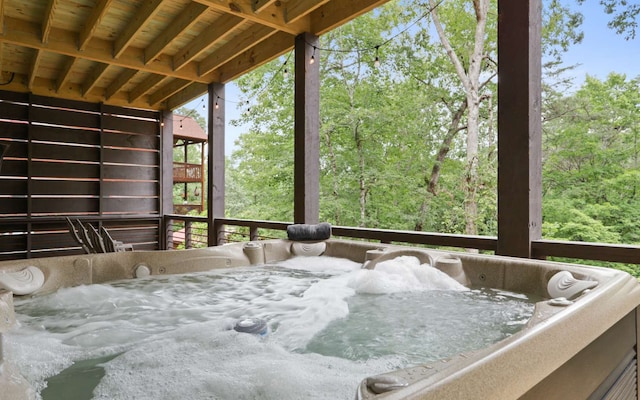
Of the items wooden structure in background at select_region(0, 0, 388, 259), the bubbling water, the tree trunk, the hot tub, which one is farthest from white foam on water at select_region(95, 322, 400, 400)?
the tree trunk

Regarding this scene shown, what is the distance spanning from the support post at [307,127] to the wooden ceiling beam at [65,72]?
2.63m

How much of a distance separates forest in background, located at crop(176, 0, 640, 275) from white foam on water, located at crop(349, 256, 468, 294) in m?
4.89

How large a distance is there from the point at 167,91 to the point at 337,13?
332 cm

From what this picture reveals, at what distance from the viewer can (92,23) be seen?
10.9ft

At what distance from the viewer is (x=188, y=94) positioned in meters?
5.50

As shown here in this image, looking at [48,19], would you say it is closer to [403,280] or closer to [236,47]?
[236,47]

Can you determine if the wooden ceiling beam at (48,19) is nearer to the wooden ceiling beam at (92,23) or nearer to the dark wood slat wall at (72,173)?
the wooden ceiling beam at (92,23)

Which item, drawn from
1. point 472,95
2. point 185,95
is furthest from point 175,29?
point 472,95

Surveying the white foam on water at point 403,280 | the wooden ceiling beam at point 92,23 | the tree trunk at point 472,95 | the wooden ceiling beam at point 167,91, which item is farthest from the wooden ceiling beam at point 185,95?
the tree trunk at point 472,95

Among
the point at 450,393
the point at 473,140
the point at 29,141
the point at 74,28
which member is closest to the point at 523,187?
the point at 450,393

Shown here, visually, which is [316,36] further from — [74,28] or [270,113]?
[270,113]

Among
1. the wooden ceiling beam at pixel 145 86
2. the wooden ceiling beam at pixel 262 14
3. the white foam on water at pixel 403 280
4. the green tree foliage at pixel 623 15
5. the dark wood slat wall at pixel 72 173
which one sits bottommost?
the white foam on water at pixel 403 280

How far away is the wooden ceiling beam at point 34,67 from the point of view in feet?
13.3

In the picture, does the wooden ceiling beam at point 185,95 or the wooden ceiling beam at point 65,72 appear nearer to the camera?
the wooden ceiling beam at point 65,72
